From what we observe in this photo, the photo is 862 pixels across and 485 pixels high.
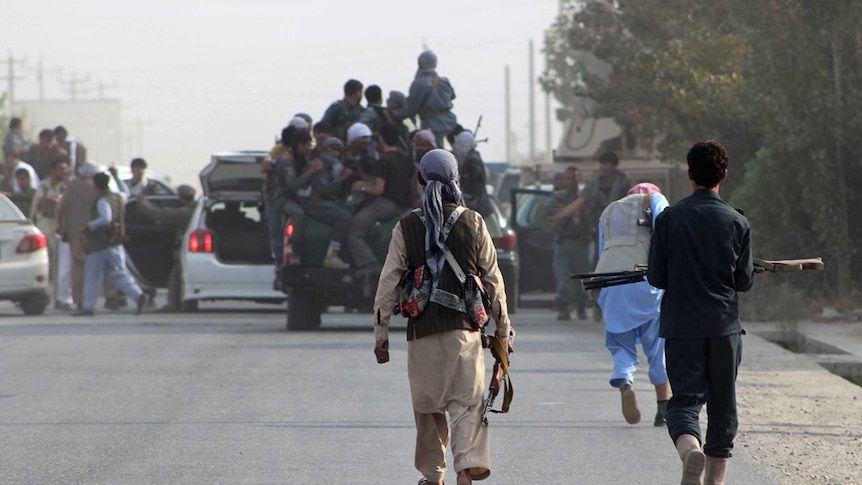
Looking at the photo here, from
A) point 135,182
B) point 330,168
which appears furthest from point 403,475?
point 135,182

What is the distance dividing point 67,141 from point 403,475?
1780 centimetres

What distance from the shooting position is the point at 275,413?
Result: 35.4 feet

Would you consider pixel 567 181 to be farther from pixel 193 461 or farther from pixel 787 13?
pixel 193 461

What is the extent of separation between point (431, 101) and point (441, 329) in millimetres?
10089

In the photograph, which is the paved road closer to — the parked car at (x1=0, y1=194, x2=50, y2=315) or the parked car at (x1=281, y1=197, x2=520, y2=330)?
the parked car at (x1=281, y1=197, x2=520, y2=330)

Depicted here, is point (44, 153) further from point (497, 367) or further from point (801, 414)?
point (497, 367)

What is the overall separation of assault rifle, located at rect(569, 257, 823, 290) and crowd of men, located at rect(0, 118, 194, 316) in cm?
1320

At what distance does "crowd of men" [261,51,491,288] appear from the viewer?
633 inches

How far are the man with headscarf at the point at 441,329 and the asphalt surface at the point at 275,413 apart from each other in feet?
3.28

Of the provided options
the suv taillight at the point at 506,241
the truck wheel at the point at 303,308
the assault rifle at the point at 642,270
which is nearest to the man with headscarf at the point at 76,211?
the truck wheel at the point at 303,308

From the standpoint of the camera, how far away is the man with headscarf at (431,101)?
17.2 m

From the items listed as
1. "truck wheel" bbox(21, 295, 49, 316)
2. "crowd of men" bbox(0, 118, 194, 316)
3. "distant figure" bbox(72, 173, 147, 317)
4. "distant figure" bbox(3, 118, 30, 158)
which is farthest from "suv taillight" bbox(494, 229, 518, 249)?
"distant figure" bbox(3, 118, 30, 158)

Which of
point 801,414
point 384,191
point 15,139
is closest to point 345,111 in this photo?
point 384,191

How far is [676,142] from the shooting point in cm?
2530
